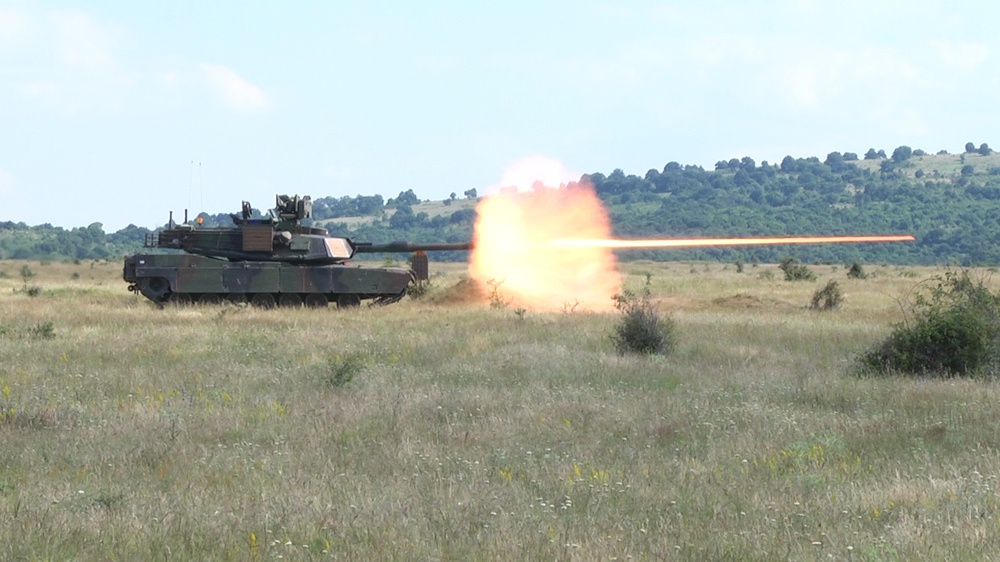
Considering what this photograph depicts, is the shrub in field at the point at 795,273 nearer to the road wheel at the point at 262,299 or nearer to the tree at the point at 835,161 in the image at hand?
the road wheel at the point at 262,299

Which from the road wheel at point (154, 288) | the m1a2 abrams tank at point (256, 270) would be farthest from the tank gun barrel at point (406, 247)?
the road wheel at point (154, 288)

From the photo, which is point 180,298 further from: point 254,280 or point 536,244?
point 536,244

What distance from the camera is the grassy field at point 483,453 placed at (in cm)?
766

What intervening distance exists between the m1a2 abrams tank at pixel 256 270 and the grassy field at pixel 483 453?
10.7 m

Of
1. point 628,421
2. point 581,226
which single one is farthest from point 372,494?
point 581,226

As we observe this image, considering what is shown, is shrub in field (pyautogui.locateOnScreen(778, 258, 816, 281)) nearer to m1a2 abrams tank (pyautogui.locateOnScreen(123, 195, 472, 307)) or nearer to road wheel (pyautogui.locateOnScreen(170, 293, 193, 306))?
m1a2 abrams tank (pyautogui.locateOnScreen(123, 195, 472, 307))

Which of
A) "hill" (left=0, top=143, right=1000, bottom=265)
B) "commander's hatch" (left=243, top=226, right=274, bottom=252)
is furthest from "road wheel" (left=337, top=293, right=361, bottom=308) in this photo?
"hill" (left=0, top=143, right=1000, bottom=265)

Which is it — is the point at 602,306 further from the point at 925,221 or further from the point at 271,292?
the point at 925,221

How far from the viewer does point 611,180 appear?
14338 centimetres

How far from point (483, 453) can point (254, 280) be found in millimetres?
21224

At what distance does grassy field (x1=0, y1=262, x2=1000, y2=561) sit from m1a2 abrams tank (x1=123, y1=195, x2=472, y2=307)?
10650 mm

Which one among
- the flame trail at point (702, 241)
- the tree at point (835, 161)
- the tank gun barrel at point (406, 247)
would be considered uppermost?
the tree at point (835, 161)

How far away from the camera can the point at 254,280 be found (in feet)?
101

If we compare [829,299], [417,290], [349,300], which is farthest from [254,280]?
[829,299]
